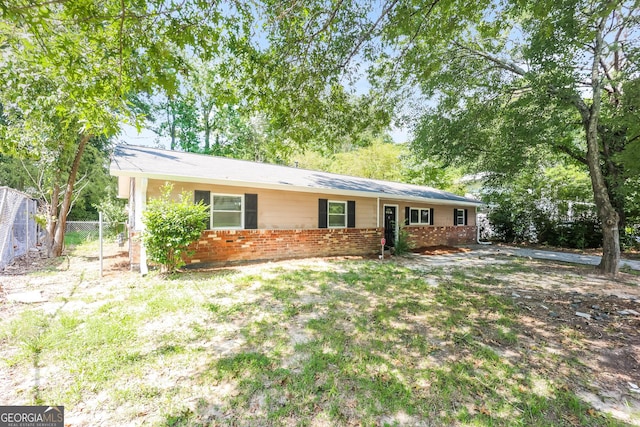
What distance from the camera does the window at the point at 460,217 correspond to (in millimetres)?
Answer: 14895

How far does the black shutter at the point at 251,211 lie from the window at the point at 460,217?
37.7ft

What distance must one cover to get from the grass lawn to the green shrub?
0.90 metres

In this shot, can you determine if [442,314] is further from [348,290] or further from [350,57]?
[350,57]

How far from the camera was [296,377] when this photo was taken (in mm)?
2680

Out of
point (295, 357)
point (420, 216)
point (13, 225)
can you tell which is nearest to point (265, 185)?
point (295, 357)

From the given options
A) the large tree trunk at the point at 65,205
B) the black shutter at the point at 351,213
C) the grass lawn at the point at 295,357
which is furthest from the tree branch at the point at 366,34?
the large tree trunk at the point at 65,205

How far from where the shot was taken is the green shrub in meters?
5.98

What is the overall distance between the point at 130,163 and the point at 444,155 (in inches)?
398

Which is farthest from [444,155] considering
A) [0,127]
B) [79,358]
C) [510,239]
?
[0,127]

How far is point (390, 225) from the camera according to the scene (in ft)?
39.0

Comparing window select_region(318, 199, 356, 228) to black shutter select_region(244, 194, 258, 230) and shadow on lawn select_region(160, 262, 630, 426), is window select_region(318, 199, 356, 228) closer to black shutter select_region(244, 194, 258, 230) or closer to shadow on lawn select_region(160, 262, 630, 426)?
black shutter select_region(244, 194, 258, 230)

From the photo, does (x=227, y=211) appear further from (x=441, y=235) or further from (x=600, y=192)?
(x=441, y=235)

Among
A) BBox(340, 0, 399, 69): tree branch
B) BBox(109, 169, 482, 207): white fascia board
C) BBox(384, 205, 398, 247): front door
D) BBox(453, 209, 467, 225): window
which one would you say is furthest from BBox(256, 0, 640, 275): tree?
BBox(453, 209, 467, 225): window

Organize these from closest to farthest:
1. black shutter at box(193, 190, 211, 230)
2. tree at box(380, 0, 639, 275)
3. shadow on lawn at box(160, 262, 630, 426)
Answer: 1. shadow on lawn at box(160, 262, 630, 426)
2. tree at box(380, 0, 639, 275)
3. black shutter at box(193, 190, 211, 230)
